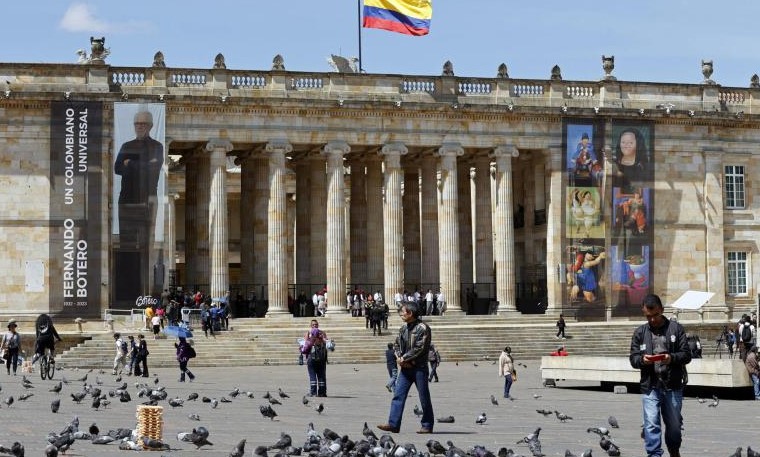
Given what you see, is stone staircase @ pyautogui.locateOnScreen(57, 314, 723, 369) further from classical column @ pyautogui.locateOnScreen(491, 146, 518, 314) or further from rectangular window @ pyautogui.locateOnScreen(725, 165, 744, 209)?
rectangular window @ pyautogui.locateOnScreen(725, 165, 744, 209)

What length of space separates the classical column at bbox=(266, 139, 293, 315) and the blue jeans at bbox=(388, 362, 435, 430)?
109ft

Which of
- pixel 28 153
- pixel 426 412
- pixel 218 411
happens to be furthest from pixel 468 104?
pixel 426 412

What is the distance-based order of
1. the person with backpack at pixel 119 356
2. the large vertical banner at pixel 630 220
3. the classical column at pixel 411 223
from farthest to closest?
the classical column at pixel 411 223 < the large vertical banner at pixel 630 220 < the person with backpack at pixel 119 356

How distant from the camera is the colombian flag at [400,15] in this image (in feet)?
181

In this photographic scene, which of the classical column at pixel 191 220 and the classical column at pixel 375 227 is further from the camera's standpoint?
the classical column at pixel 375 227

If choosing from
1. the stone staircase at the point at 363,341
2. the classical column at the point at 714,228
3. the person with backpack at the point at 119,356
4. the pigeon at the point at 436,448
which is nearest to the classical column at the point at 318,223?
the stone staircase at the point at 363,341

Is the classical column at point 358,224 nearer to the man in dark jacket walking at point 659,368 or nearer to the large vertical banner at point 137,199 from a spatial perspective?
the large vertical banner at point 137,199

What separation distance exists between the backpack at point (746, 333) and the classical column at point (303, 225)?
86.4ft

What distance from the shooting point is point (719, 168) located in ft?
195

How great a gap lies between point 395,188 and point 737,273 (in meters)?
15.7

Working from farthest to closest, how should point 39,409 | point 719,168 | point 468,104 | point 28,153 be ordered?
point 719,168 < point 468,104 < point 28,153 < point 39,409

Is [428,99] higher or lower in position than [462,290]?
higher

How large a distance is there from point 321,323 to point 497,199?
9376mm

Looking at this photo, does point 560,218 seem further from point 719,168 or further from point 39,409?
point 39,409
